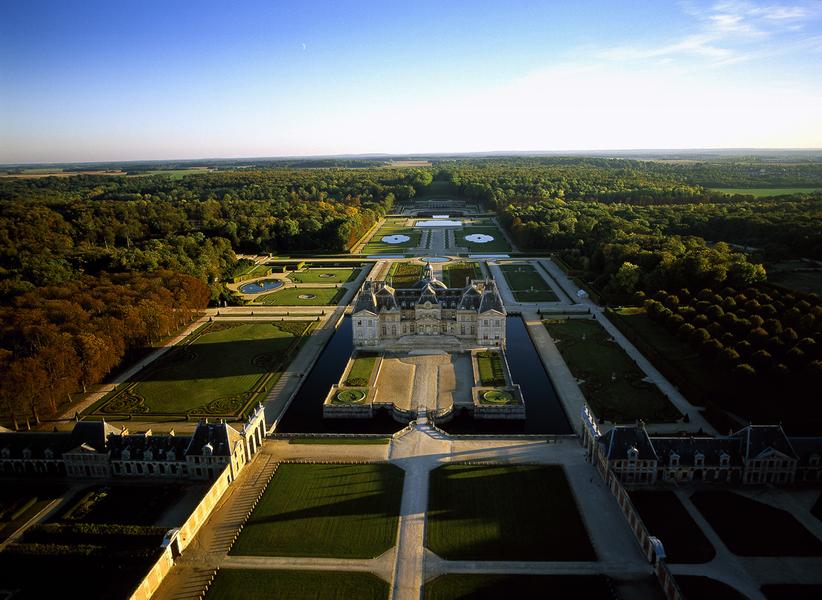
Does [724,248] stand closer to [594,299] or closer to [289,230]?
[594,299]

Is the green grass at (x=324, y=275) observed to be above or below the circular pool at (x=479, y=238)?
below

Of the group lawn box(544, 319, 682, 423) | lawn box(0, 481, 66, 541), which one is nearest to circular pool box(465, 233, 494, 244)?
lawn box(544, 319, 682, 423)

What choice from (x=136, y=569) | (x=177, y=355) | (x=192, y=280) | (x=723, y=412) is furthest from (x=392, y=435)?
(x=192, y=280)

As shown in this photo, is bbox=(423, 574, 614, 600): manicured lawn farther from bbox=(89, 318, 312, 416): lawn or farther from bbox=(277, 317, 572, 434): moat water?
bbox=(89, 318, 312, 416): lawn

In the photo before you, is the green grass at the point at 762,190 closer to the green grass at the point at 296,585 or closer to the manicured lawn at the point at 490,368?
the manicured lawn at the point at 490,368

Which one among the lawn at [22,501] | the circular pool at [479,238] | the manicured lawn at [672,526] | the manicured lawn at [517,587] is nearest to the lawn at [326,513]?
the manicured lawn at [517,587]

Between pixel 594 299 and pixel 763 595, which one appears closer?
pixel 763 595
